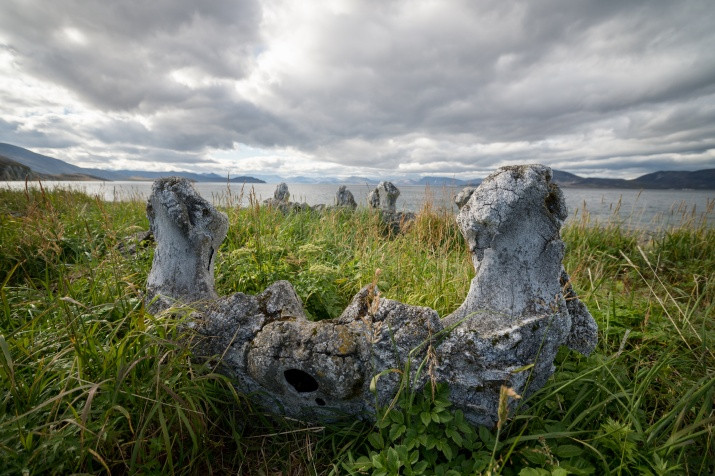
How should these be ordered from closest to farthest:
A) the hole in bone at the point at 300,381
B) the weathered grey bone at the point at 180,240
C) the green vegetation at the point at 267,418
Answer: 1. the green vegetation at the point at 267,418
2. the hole in bone at the point at 300,381
3. the weathered grey bone at the point at 180,240

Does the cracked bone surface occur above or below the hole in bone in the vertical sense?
above

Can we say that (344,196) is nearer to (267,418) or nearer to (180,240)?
(180,240)

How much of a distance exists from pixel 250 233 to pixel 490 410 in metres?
4.37

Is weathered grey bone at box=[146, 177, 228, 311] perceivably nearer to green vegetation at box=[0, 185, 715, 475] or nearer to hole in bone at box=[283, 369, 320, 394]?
green vegetation at box=[0, 185, 715, 475]

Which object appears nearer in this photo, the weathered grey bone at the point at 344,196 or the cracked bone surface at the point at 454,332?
the cracked bone surface at the point at 454,332

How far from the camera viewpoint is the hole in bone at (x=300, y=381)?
2.09 metres

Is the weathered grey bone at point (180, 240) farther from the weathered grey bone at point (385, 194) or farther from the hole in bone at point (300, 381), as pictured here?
the weathered grey bone at point (385, 194)

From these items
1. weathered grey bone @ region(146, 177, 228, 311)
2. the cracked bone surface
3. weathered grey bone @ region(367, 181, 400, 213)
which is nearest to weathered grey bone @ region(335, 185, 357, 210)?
weathered grey bone @ region(367, 181, 400, 213)

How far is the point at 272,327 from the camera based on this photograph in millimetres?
2109

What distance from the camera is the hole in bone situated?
2.09m

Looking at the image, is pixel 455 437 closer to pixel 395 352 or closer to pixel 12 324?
pixel 395 352

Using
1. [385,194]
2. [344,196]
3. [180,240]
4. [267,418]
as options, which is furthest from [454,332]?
[344,196]

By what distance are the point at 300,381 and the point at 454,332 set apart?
1127 millimetres

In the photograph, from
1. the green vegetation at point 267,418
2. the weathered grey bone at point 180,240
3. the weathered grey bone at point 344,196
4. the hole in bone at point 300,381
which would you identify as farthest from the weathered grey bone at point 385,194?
the hole in bone at point 300,381
